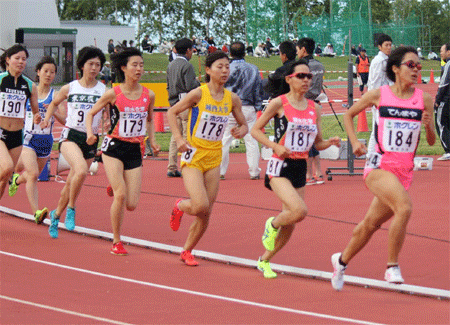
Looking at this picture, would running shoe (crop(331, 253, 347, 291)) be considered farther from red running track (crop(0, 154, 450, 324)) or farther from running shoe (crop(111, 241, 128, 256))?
running shoe (crop(111, 241, 128, 256))

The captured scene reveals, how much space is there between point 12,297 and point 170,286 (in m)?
1.33

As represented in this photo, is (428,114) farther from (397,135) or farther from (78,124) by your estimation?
(78,124)

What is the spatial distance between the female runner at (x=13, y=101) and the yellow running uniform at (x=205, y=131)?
8.78ft

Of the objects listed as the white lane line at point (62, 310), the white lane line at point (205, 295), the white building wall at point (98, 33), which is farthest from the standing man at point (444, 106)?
the white building wall at point (98, 33)

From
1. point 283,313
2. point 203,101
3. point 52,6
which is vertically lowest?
point 283,313

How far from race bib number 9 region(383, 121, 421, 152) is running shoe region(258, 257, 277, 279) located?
5.05 feet

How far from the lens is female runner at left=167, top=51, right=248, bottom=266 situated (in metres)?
8.11

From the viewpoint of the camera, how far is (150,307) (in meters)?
6.52

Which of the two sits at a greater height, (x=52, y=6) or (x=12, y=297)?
(x=52, y=6)

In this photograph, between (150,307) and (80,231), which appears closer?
(150,307)

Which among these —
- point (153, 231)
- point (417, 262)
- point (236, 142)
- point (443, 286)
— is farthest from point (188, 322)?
point (236, 142)

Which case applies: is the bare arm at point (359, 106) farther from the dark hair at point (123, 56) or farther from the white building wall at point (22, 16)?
the white building wall at point (22, 16)

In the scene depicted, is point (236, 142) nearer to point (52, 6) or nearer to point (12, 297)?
point (12, 297)

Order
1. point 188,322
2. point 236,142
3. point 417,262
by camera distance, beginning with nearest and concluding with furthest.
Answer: point 188,322 < point 417,262 < point 236,142
